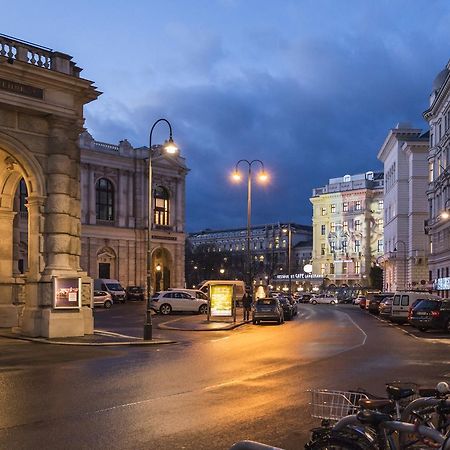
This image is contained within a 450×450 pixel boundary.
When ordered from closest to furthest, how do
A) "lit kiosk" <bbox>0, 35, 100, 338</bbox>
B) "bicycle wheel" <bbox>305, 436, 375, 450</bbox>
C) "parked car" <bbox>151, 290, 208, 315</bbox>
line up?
"bicycle wheel" <bbox>305, 436, 375, 450</bbox> < "lit kiosk" <bbox>0, 35, 100, 338</bbox> < "parked car" <bbox>151, 290, 208, 315</bbox>

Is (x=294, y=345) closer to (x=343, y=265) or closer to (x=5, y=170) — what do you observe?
(x=5, y=170)

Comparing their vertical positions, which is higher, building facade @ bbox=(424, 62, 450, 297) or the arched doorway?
building facade @ bbox=(424, 62, 450, 297)

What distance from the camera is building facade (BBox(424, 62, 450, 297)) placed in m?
63.6

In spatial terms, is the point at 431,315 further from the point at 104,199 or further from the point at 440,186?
the point at 104,199

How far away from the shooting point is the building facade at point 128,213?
3059 inches

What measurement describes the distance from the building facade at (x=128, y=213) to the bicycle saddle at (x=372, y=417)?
236ft

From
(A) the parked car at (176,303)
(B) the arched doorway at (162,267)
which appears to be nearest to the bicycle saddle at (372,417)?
(A) the parked car at (176,303)

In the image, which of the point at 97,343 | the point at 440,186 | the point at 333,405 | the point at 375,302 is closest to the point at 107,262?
the point at 375,302

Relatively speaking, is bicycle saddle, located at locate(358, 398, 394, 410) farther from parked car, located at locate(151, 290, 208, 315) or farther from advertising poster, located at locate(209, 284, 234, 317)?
parked car, located at locate(151, 290, 208, 315)

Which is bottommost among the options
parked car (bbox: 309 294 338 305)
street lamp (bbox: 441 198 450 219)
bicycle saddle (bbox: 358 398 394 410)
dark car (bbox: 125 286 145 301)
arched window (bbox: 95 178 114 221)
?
parked car (bbox: 309 294 338 305)

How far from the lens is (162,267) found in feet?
277

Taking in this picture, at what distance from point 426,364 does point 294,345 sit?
627 centimetres

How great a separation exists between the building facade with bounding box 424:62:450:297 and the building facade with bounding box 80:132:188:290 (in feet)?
104

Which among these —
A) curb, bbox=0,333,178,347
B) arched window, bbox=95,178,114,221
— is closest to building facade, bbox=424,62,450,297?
arched window, bbox=95,178,114,221
